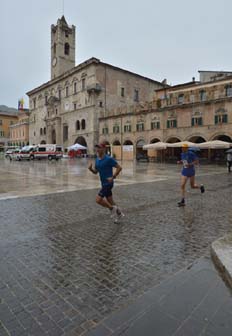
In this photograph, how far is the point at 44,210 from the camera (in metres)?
6.59

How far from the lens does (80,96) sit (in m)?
48.4

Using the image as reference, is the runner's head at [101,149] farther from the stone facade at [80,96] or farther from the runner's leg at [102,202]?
the stone facade at [80,96]

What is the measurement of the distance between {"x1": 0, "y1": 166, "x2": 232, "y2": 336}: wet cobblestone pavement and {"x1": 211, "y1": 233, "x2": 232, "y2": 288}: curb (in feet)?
0.83

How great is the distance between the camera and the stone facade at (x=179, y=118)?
97.0 feet

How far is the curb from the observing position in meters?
3.02

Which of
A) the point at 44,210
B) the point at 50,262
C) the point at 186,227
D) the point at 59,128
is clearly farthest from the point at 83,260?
the point at 59,128

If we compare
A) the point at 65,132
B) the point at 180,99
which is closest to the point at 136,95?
the point at 65,132

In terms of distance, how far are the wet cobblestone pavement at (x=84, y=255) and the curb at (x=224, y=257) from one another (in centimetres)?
25

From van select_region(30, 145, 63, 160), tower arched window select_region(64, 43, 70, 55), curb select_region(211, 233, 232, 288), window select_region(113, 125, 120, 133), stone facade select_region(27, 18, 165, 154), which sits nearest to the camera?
curb select_region(211, 233, 232, 288)

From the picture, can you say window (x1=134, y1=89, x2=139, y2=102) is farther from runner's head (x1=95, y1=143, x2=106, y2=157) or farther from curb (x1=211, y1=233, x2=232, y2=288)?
curb (x1=211, y1=233, x2=232, y2=288)

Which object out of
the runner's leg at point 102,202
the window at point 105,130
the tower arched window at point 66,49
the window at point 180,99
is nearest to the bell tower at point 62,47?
the tower arched window at point 66,49

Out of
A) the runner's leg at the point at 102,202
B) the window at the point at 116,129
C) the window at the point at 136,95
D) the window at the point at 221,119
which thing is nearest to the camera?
the runner's leg at the point at 102,202

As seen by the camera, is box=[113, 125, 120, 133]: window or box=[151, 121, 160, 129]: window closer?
box=[151, 121, 160, 129]: window

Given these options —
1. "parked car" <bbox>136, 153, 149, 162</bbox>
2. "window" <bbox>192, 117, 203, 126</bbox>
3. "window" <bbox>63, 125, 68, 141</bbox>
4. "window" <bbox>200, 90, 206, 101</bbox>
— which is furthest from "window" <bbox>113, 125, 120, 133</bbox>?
"window" <bbox>63, 125, 68, 141</bbox>
